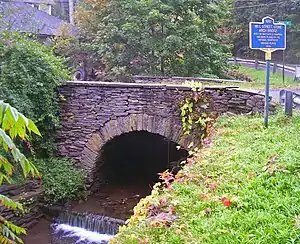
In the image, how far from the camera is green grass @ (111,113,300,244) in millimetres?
3131

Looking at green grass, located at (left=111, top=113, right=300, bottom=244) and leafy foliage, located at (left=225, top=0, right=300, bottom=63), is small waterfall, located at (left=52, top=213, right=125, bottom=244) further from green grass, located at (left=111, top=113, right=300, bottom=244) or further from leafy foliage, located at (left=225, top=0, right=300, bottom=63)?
leafy foliage, located at (left=225, top=0, right=300, bottom=63)

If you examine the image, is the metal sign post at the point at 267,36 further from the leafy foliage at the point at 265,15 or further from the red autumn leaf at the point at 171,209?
the leafy foliage at the point at 265,15

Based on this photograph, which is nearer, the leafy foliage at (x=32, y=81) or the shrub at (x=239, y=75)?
the leafy foliage at (x=32, y=81)

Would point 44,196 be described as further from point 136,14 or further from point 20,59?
point 136,14

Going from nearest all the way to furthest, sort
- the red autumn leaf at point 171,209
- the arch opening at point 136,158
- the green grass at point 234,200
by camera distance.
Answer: the green grass at point 234,200 < the red autumn leaf at point 171,209 < the arch opening at point 136,158

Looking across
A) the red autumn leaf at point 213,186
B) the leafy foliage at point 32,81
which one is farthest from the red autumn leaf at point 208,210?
the leafy foliage at point 32,81

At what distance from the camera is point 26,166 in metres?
2.80

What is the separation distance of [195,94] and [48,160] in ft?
15.0

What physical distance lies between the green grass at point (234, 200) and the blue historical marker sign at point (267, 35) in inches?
63.3

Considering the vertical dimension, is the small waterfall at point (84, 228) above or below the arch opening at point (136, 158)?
below

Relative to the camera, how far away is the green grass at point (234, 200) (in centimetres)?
313

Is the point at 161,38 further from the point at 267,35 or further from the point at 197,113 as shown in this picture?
the point at 267,35

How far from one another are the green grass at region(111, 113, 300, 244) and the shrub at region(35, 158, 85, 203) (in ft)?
18.1

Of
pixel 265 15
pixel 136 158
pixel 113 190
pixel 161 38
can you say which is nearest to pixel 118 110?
pixel 113 190
